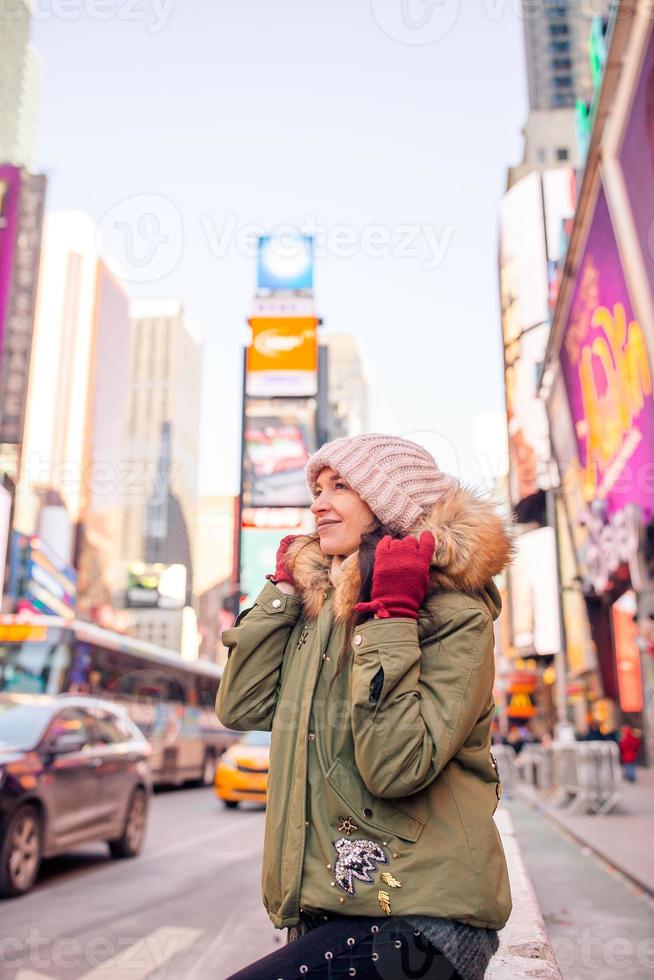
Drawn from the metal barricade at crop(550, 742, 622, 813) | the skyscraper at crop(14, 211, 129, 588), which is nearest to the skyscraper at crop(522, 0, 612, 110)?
the skyscraper at crop(14, 211, 129, 588)

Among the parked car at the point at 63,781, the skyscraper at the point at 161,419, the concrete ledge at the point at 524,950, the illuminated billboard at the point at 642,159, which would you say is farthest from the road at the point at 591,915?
the skyscraper at the point at 161,419

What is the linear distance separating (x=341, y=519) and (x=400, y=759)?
73 cm

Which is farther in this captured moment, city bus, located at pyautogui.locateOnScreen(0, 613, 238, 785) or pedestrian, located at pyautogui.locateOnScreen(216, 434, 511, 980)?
city bus, located at pyautogui.locateOnScreen(0, 613, 238, 785)

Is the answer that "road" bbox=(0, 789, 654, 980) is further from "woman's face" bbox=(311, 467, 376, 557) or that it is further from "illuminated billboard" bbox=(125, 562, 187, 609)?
"illuminated billboard" bbox=(125, 562, 187, 609)

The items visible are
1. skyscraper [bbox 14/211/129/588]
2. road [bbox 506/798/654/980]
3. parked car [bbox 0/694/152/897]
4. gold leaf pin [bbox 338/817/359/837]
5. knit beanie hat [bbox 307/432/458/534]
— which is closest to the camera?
gold leaf pin [bbox 338/817/359/837]

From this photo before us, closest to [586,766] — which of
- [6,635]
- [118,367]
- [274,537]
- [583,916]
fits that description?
[583,916]

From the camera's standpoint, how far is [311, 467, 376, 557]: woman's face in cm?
224

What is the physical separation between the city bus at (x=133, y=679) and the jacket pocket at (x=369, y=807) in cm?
1518

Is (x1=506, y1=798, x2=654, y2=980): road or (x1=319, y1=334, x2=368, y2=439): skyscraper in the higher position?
(x1=319, y1=334, x2=368, y2=439): skyscraper

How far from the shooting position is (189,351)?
136375mm

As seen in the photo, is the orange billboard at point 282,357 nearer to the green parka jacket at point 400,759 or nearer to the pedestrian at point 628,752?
the pedestrian at point 628,752

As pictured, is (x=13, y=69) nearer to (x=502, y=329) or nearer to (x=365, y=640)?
(x=502, y=329)

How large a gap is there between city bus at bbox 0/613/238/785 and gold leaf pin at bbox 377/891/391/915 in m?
15.3

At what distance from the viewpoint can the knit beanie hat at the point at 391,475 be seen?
2186 mm
